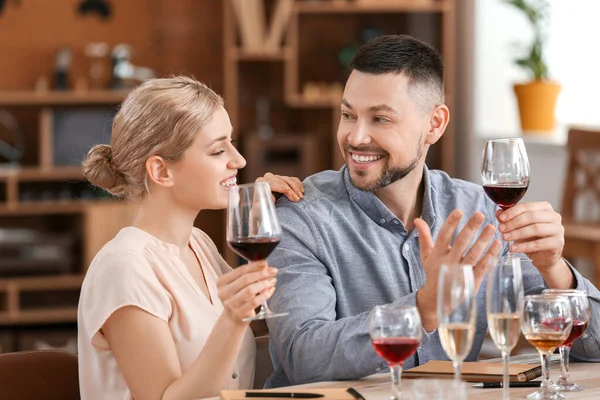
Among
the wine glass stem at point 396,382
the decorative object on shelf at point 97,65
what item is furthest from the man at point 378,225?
the decorative object on shelf at point 97,65

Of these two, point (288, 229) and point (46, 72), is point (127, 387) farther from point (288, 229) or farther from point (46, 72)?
point (46, 72)

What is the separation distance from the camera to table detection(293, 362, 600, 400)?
170 centimetres

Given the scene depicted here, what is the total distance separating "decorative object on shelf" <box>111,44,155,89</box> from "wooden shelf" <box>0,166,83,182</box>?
0.59 meters

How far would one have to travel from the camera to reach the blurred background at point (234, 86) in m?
5.43

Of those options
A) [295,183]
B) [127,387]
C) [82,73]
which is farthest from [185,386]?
[82,73]

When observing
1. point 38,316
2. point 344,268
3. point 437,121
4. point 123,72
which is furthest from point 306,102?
point 344,268

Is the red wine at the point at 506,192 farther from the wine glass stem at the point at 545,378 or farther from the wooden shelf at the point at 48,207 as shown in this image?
the wooden shelf at the point at 48,207

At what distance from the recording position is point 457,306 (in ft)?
4.70

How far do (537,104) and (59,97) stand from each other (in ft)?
9.15

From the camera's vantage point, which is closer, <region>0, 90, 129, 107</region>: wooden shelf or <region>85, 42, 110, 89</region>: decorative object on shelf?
<region>0, 90, 129, 107</region>: wooden shelf

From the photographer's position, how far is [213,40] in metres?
6.37

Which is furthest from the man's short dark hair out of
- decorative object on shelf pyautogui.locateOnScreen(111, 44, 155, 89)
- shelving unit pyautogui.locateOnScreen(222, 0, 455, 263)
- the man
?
decorative object on shelf pyautogui.locateOnScreen(111, 44, 155, 89)

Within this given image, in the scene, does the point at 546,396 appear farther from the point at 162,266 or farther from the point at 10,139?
the point at 10,139

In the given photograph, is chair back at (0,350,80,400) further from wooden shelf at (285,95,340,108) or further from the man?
wooden shelf at (285,95,340,108)
